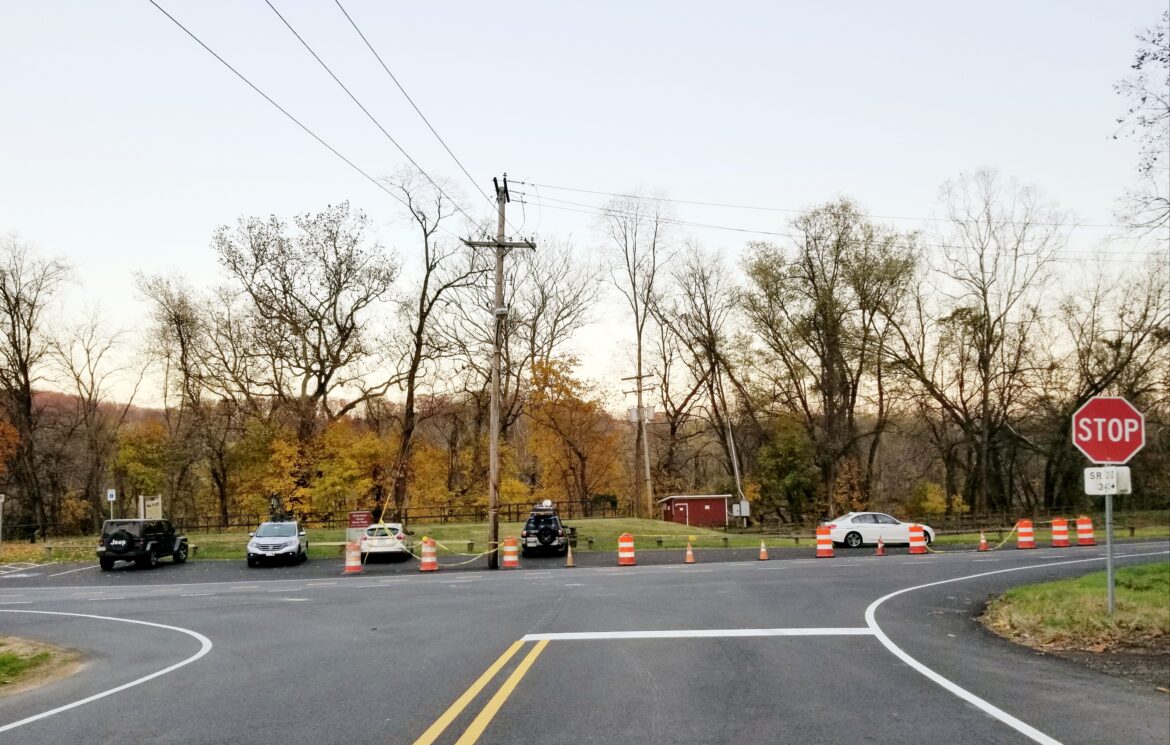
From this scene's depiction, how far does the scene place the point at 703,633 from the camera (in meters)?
12.5

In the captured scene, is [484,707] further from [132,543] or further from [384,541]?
[132,543]

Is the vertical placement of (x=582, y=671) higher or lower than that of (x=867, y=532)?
higher

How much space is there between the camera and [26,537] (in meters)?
55.9

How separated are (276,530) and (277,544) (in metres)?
1.16

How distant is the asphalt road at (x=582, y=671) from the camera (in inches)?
279

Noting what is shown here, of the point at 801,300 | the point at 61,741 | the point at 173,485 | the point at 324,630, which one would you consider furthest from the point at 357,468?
the point at 61,741

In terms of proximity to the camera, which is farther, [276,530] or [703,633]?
[276,530]

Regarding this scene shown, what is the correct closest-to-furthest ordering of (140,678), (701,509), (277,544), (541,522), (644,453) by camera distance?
(140,678), (277,544), (541,522), (644,453), (701,509)

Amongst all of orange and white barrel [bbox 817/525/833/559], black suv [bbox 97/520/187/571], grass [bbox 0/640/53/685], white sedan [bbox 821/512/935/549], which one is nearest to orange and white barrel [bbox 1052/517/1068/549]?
white sedan [bbox 821/512/935/549]

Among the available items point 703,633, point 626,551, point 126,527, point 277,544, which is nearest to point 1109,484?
point 703,633

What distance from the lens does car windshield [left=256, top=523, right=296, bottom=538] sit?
35.2 m

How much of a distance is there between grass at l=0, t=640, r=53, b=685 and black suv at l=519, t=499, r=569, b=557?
881 inches

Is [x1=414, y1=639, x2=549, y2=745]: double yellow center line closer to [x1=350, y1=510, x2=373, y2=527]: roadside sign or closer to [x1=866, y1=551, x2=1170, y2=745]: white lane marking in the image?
[x1=866, y1=551, x2=1170, y2=745]: white lane marking

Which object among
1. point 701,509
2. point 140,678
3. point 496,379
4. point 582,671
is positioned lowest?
point 701,509
